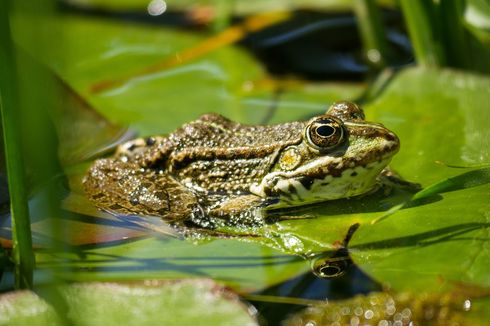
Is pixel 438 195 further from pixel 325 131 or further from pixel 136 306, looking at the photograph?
pixel 136 306

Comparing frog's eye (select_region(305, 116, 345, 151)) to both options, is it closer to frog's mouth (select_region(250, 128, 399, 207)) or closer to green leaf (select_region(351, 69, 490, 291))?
frog's mouth (select_region(250, 128, 399, 207))

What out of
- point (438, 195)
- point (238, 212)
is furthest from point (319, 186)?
point (438, 195)

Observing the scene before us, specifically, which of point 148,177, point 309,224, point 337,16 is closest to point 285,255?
point 309,224

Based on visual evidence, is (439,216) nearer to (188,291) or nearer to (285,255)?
(285,255)

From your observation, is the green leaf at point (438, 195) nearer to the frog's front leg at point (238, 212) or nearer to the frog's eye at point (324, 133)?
the frog's eye at point (324, 133)

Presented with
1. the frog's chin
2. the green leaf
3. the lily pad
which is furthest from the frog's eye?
the lily pad

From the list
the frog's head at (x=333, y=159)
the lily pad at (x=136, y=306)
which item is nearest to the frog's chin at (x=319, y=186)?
the frog's head at (x=333, y=159)

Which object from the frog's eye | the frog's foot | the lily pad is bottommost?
the lily pad
